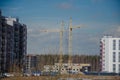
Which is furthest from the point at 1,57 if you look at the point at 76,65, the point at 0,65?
the point at 76,65

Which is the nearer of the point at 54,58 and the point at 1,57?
the point at 54,58

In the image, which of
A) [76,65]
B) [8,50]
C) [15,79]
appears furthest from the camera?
[76,65]

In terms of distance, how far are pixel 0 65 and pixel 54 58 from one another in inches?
240

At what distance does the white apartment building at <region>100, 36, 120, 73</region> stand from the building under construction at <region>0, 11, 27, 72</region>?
4.07m

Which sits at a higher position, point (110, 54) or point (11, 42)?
point (11, 42)

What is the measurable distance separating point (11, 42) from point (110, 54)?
204 inches

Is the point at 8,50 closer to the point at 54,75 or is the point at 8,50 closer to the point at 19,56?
the point at 19,56

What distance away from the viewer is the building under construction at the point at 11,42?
9.68 meters

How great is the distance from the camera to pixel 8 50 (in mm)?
10227

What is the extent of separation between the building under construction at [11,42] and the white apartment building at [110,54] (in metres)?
4.07

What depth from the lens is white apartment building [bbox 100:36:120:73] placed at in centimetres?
1380

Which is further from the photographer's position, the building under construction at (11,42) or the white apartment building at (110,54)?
the white apartment building at (110,54)

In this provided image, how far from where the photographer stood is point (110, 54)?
1415cm

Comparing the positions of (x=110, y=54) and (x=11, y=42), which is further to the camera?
(x=110, y=54)
